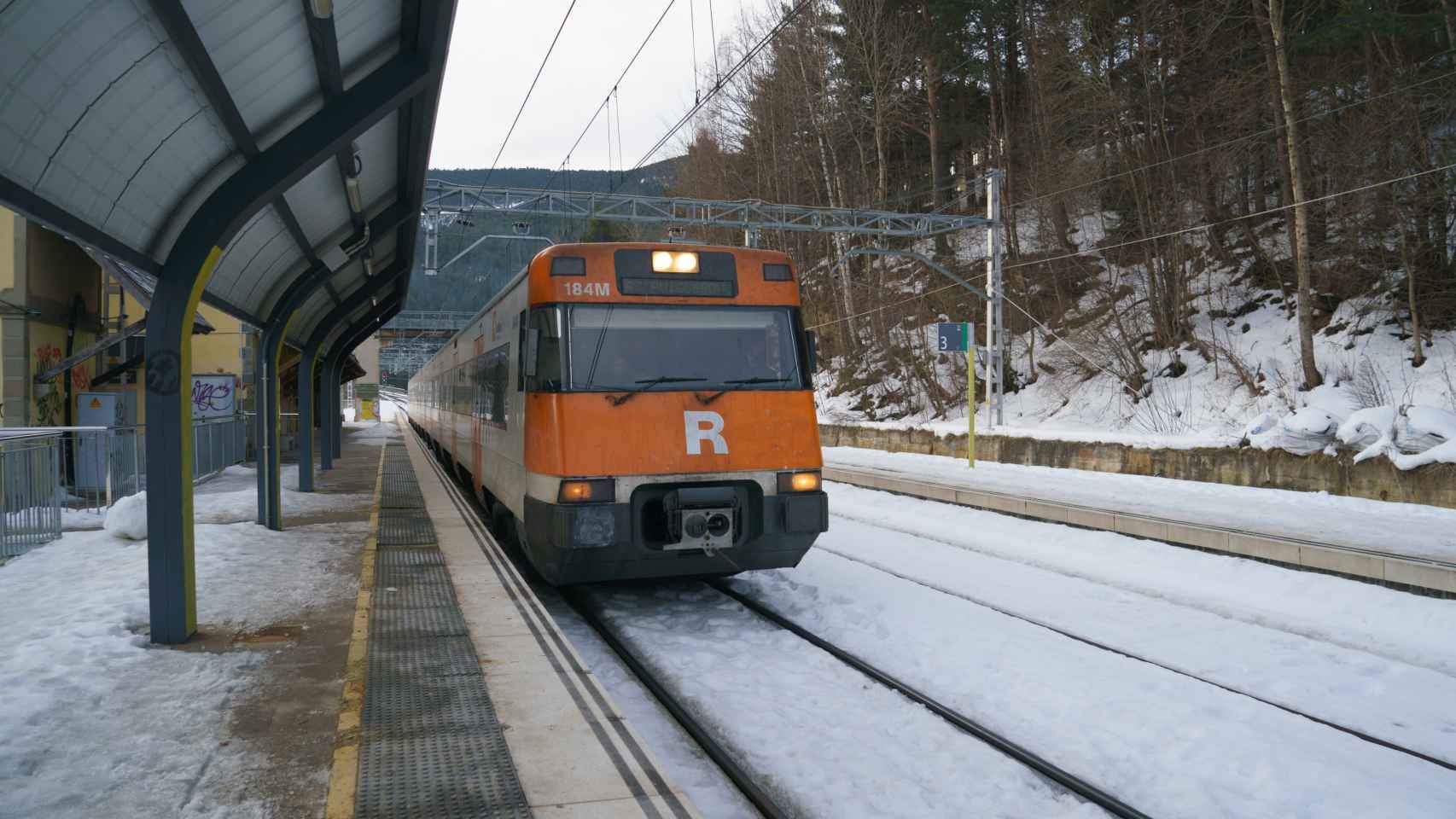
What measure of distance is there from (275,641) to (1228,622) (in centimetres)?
701

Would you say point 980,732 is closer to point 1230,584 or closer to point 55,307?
point 1230,584

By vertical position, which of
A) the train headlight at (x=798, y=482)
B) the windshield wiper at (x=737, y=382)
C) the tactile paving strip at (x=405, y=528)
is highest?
the windshield wiper at (x=737, y=382)

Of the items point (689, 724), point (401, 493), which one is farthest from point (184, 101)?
point (401, 493)

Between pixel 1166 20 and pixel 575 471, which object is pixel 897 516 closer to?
pixel 575 471

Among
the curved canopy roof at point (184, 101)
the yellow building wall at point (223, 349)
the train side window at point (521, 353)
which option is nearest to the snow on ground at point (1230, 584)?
the train side window at point (521, 353)

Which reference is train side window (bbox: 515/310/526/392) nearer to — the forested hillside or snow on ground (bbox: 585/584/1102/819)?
snow on ground (bbox: 585/584/1102/819)

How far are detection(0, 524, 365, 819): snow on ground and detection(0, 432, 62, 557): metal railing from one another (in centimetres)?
38

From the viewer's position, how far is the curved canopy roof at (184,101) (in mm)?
4188

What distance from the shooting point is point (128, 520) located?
9805mm

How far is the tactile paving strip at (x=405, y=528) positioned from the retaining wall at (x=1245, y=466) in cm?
1107

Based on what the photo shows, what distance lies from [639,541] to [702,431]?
37.3 inches

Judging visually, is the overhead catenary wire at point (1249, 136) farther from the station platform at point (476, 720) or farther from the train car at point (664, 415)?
the station platform at point (476, 720)

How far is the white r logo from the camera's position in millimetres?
7109

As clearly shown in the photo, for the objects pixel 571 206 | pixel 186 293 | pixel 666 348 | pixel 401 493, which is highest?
pixel 571 206
